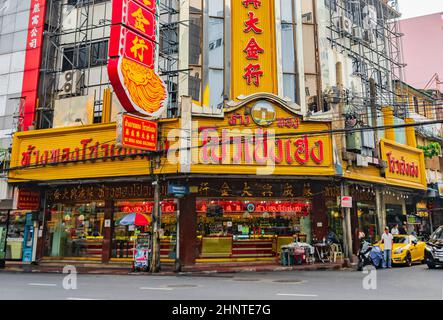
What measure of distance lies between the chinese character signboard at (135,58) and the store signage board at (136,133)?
493mm

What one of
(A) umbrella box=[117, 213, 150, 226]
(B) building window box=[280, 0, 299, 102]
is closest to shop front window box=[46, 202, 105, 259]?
(A) umbrella box=[117, 213, 150, 226]

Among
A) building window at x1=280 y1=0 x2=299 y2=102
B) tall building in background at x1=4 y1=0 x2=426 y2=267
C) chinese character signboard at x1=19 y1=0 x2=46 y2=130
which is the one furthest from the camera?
chinese character signboard at x1=19 y1=0 x2=46 y2=130

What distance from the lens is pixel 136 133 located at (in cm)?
1952

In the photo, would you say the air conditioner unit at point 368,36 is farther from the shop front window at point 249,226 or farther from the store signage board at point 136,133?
the store signage board at point 136,133

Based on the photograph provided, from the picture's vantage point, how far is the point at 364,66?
100 ft

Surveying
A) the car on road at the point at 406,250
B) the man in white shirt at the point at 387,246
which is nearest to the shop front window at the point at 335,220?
the car on road at the point at 406,250

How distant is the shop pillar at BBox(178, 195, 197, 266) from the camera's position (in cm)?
2123

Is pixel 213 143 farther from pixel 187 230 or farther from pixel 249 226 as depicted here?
pixel 249 226

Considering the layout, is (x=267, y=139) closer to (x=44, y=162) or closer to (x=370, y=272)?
(x=370, y=272)

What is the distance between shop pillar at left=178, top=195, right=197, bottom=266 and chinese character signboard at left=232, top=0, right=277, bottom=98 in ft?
21.0

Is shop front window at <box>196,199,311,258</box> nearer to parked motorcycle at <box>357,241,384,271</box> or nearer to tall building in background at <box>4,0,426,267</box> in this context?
tall building in background at <box>4,0,426,267</box>

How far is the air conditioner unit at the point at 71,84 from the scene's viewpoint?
26.2m

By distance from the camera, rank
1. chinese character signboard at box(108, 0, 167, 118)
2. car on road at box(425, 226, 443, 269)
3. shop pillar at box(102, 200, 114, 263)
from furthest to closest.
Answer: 1. shop pillar at box(102, 200, 114, 263)
2. chinese character signboard at box(108, 0, 167, 118)
3. car on road at box(425, 226, 443, 269)

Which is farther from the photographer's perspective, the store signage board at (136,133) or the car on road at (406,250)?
the car on road at (406,250)
